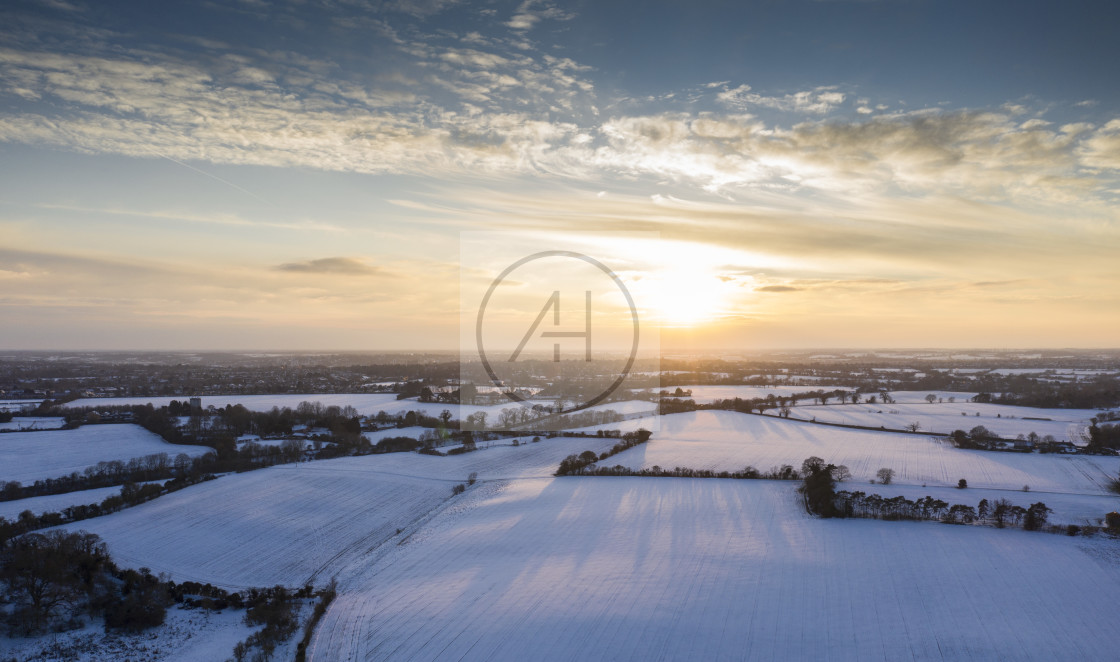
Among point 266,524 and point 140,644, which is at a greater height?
point 266,524

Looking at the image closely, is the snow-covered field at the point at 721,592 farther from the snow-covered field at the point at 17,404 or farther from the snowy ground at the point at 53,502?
the snow-covered field at the point at 17,404

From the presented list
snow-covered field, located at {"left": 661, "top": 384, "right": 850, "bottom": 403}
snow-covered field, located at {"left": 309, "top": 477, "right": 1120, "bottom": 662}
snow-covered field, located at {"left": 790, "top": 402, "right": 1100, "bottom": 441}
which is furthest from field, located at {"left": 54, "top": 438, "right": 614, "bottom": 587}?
snow-covered field, located at {"left": 661, "top": 384, "right": 850, "bottom": 403}

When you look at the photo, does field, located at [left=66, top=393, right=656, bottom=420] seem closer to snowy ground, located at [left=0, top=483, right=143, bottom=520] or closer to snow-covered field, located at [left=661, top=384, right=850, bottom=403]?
snow-covered field, located at [left=661, top=384, right=850, bottom=403]

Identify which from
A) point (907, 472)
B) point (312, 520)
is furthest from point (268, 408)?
point (907, 472)

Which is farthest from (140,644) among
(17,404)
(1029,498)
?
(17,404)

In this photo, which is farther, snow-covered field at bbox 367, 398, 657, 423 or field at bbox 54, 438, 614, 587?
snow-covered field at bbox 367, 398, 657, 423

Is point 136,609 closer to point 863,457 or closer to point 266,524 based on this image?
point 266,524
